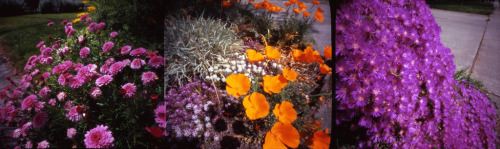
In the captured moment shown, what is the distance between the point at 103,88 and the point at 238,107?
1.16m

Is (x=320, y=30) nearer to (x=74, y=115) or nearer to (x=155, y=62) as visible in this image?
(x=155, y=62)

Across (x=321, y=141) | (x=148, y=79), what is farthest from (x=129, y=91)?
(x=321, y=141)

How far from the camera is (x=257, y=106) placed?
115cm

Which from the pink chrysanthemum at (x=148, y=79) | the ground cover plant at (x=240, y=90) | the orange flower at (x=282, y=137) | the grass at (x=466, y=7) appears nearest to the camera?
the orange flower at (x=282, y=137)

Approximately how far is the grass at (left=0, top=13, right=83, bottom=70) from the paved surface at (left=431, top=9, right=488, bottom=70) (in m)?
5.69

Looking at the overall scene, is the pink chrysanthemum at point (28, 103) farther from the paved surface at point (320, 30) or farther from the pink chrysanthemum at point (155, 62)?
the paved surface at point (320, 30)

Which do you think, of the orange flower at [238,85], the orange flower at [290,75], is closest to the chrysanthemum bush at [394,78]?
the orange flower at [290,75]

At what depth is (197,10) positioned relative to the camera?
9.05 feet

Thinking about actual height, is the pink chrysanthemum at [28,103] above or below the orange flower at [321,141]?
above

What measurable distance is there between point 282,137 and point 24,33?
2978mm

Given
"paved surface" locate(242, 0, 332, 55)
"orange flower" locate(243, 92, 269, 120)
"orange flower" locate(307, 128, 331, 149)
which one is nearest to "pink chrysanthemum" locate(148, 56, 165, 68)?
"orange flower" locate(243, 92, 269, 120)

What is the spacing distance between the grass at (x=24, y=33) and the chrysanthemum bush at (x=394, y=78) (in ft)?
10.00

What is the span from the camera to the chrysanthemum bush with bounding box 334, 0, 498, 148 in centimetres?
108

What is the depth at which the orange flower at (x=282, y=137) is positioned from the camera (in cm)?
106
